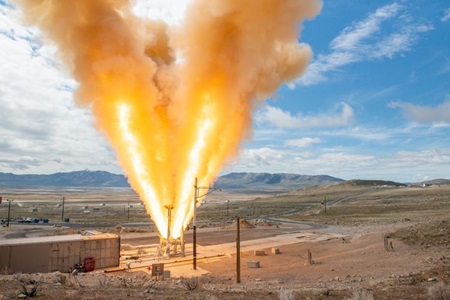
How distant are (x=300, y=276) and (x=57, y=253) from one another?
67.9ft

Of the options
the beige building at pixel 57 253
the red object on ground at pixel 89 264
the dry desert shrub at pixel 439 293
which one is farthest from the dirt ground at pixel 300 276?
the red object on ground at pixel 89 264

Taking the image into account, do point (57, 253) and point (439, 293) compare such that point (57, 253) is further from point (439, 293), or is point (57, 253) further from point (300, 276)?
point (439, 293)

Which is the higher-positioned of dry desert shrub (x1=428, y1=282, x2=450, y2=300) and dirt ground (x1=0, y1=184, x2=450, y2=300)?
dry desert shrub (x1=428, y1=282, x2=450, y2=300)

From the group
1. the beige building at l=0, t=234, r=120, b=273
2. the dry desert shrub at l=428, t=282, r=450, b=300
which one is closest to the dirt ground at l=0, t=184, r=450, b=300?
the dry desert shrub at l=428, t=282, r=450, b=300

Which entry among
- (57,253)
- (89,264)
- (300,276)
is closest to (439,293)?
(300,276)

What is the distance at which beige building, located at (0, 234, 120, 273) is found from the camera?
3055cm

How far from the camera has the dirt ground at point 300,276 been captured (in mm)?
18109

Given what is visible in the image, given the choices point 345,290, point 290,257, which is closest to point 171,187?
point 290,257

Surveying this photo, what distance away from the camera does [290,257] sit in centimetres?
4025

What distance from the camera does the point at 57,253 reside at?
32.0 metres

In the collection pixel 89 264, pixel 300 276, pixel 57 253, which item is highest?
pixel 57 253

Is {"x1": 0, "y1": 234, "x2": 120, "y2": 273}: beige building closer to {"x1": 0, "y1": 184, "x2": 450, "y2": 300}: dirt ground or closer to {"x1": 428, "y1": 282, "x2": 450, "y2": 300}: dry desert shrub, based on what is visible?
{"x1": 0, "y1": 184, "x2": 450, "y2": 300}: dirt ground

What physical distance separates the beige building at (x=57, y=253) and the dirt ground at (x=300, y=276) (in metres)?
1.96

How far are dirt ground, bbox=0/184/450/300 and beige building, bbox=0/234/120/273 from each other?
1.96 metres
